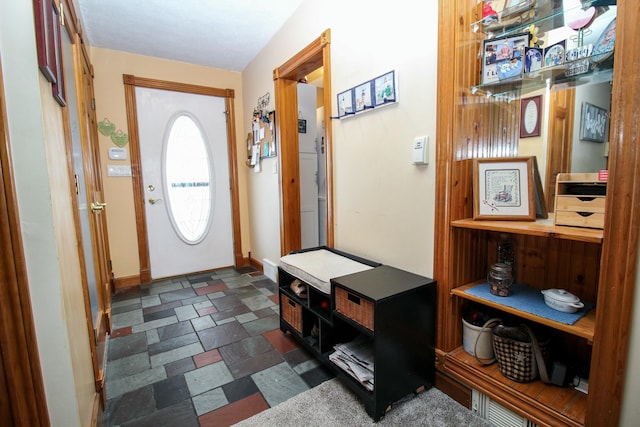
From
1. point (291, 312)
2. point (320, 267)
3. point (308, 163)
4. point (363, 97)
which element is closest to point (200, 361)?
point (291, 312)

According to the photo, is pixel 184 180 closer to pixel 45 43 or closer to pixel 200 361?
pixel 200 361

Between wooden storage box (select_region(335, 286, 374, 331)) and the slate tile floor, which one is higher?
wooden storage box (select_region(335, 286, 374, 331))

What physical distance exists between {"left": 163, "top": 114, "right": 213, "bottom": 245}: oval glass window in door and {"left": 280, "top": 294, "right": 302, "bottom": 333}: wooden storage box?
6.35 feet

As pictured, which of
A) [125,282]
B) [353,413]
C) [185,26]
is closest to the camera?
[353,413]

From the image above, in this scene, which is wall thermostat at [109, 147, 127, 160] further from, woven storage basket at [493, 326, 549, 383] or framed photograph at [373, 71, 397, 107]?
woven storage basket at [493, 326, 549, 383]

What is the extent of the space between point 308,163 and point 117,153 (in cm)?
196

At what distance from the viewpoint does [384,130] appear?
171 cm

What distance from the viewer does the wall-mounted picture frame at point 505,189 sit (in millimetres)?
1258

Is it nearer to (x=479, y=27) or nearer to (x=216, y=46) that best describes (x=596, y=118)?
(x=479, y=27)

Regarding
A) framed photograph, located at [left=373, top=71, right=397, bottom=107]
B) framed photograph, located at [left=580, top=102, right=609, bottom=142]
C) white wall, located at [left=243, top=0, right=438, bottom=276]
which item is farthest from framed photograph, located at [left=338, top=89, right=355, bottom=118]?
framed photograph, located at [left=580, top=102, right=609, bottom=142]

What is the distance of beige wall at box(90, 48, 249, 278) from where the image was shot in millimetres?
2984

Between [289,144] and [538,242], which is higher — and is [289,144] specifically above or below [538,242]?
above

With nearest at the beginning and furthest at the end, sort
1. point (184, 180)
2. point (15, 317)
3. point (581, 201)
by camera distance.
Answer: point (15, 317) < point (581, 201) < point (184, 180)

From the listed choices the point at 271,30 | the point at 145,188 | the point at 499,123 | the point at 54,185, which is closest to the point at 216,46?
the point at 271,30
